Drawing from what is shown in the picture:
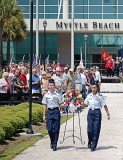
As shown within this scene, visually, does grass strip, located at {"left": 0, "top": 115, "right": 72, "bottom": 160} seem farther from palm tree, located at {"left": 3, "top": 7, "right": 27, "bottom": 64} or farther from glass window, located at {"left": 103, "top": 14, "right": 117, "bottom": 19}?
glass window, located at {"left": 103, "top": 14, "right": 117, "bottom": 19}

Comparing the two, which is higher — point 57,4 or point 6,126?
point 57,4

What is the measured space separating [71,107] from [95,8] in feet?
139

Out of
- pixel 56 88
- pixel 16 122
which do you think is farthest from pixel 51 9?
pixel 16 122

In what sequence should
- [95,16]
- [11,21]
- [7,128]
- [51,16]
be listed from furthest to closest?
[95,16] < [51,16] < [11,21] < [7,128]

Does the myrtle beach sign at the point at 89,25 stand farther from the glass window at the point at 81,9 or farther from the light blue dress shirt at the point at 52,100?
the light blue dress shirt at the point at 52,100

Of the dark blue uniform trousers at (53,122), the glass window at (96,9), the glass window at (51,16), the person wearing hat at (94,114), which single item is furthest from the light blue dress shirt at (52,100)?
the glass window at (96,9)

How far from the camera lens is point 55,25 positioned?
5088cm

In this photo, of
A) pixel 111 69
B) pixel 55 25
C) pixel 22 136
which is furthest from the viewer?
pixel 55 25

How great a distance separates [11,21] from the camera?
Answer: 1658 inches

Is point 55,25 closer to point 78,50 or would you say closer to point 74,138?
point 78,50

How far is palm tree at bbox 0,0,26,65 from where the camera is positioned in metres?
39.8

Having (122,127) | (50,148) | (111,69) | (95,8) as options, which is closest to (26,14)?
(95,8)

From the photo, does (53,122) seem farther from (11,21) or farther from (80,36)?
(80,36)

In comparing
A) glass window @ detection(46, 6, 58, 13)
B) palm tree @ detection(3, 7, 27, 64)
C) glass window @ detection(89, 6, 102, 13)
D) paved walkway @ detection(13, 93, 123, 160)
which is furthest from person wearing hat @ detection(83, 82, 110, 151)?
glass window @ detection(46, 6, 58, 13)
